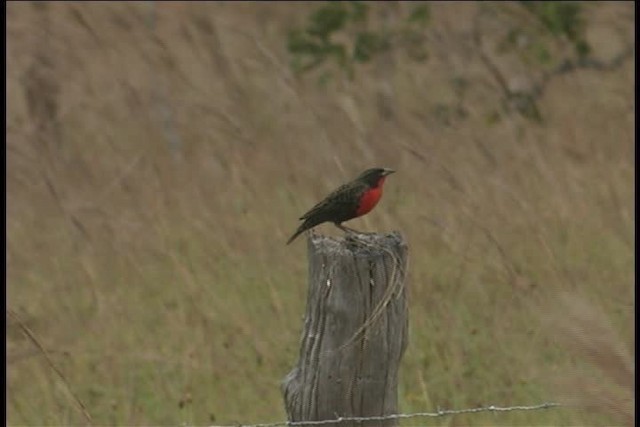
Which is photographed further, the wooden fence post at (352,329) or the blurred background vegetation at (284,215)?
the blurred background vegetation at (284,215)

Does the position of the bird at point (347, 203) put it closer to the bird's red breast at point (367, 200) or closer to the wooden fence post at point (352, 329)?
the bird's red breast at point (367, 200)

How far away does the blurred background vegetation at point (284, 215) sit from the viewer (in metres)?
5.26

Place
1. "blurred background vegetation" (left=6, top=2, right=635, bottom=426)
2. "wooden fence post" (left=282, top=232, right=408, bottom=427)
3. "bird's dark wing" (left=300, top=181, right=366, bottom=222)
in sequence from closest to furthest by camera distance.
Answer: "wooden fence post" (left=282, top=232, right=408, bottom=427)
"bird's dark wing" (left=300, top=181, right=366, bottom=222)
"blurred background vegetation" (left=6, top=2, right=635, bottom=426)

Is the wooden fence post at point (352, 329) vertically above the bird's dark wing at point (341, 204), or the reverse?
the bird's dark wing at point (341, 204)

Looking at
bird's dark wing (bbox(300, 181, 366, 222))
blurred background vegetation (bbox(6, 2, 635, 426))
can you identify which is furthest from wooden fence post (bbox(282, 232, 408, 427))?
bird's dark wing (bbox(300, 181, 366, 222))

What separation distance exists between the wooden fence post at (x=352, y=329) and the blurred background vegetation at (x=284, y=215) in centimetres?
33

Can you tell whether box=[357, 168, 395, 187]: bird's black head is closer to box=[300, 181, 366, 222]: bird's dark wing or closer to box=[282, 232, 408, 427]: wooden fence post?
box=[300, 181, 366, 222]: bird's dark wing

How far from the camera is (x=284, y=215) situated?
6.96 metres

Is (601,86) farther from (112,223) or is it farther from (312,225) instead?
(312,225)

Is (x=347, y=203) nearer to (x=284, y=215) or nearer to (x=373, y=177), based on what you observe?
(x=373, y=177)

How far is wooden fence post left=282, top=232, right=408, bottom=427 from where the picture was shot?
129 inches

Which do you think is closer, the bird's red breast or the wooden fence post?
the wooden fence post

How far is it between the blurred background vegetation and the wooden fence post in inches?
13.1

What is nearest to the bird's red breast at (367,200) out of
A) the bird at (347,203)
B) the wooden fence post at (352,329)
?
the bird at (347,203)
